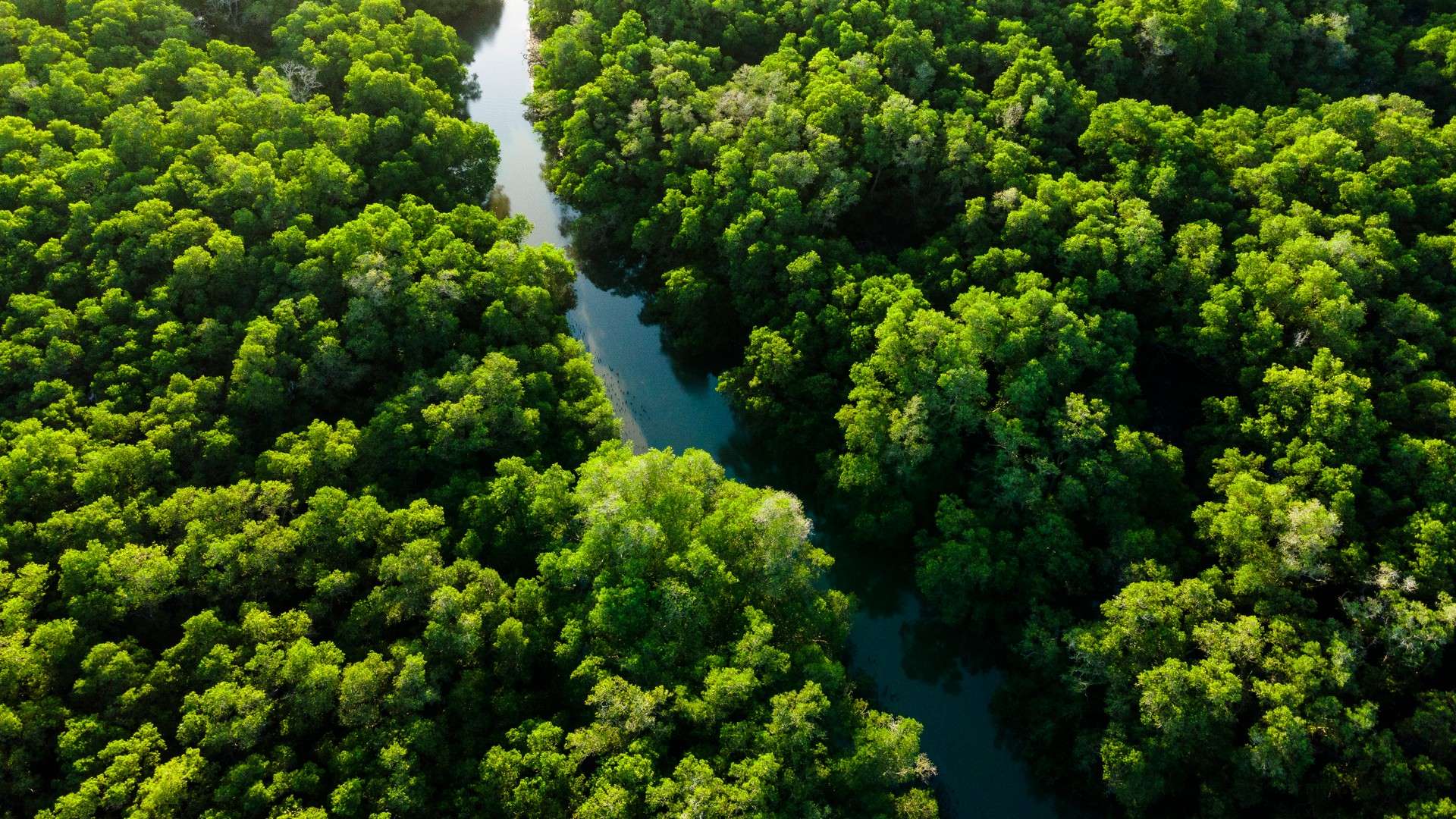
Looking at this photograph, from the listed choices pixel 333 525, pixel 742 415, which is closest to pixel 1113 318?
pixel 742 415

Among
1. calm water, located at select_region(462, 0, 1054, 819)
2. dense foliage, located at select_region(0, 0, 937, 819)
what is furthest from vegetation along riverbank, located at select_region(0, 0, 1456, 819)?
calm water, located at select_region(462, 0, 1054, 819)

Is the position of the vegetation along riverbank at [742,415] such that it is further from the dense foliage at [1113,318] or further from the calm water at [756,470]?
the calm water at [756,470]

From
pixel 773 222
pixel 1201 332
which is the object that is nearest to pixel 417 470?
pixel 773 222

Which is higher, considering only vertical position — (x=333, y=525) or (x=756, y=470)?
(x=756, y=470)

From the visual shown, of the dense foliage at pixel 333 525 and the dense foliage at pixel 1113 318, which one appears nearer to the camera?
the dense foliage at pixel 333 525

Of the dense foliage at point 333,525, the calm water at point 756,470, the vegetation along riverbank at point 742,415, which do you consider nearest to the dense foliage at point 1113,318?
the vegetation along riverbank at point 742,415

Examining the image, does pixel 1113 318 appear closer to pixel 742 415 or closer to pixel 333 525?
pixel 742 415

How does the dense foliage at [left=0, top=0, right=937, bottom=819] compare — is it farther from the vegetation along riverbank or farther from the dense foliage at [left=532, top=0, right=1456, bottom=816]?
the dense foliage at [left=532, top=0, right=1456, bottom=816]
